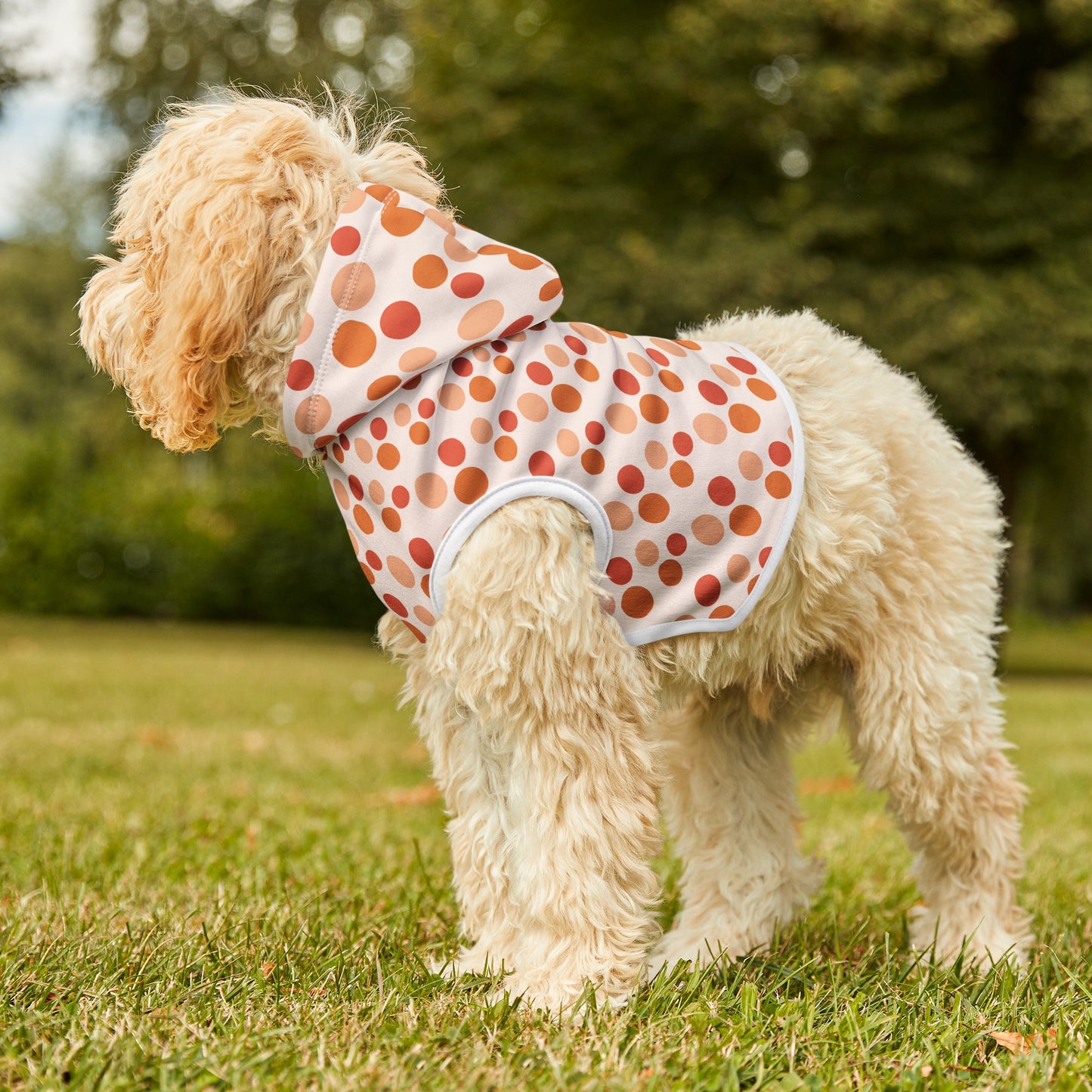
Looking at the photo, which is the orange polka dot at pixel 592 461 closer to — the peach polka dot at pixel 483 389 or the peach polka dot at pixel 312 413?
the peach polka dot at pixel 483 389

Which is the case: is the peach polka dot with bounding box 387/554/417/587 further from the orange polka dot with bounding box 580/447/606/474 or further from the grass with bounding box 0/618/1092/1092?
the grass with bounding box 0/618/1092/1092

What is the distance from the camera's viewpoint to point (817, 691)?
3.26 metres

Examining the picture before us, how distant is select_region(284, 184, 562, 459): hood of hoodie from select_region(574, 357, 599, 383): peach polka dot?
0.16 metres

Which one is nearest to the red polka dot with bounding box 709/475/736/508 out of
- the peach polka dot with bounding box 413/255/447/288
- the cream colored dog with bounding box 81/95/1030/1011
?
the cream colored dog with bounding box 81/95/1030/1011

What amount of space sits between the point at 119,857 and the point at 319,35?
21.3m

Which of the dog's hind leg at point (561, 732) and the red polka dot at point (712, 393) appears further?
the red polka dot at point (712, 393)

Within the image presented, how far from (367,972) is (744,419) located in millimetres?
1582

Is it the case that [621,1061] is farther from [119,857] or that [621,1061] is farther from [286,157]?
[119,857]

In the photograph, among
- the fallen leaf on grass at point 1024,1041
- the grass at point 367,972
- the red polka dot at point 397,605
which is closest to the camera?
the grass at point 367,972

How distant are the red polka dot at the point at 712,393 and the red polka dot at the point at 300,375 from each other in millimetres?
892

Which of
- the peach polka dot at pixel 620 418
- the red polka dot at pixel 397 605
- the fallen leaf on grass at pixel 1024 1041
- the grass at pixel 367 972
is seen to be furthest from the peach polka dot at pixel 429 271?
the fallen leaf on grass at pixel 1024 1041

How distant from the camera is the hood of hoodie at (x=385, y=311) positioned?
99.8 inches

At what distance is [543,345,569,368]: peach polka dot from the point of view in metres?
2.59

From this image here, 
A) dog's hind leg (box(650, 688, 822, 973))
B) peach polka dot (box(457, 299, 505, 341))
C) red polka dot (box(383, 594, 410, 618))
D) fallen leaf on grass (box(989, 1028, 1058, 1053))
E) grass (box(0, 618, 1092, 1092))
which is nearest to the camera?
grass (box(0, 618, 1092, 1092))
